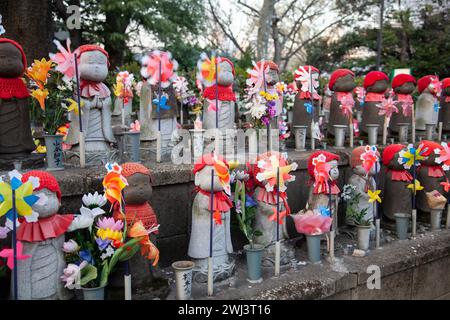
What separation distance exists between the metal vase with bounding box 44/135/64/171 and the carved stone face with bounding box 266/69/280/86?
1945 millimetres

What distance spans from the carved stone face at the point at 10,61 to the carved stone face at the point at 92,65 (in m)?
0.42

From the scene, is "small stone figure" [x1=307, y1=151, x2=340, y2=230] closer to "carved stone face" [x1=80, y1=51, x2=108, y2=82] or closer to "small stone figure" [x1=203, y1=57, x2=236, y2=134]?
"small stone figure" [x1=203, y1=57, x2=236, y2=134]

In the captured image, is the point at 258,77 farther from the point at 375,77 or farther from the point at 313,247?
the point at 375,77

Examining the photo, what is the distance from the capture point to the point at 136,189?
2639mm

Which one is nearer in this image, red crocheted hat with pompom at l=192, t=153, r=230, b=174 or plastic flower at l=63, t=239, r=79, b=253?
plastic flower at l=63, t=239, r=79, b=253

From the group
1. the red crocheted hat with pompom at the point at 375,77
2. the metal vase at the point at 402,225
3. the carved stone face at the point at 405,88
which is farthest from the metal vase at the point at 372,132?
the metal vase at the point at 402,225

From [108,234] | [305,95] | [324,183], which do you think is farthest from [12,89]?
[305,95]

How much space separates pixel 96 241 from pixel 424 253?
2617mm

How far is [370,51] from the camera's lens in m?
17.5

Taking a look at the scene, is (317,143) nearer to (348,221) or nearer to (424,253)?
(348,221)

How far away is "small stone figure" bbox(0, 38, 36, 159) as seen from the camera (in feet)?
9.68

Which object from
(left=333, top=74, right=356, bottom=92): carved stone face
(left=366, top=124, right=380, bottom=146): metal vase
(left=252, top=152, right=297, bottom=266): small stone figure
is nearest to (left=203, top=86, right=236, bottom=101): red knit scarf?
(left=252, top=152, right=297, bottom=266): small stone figure
